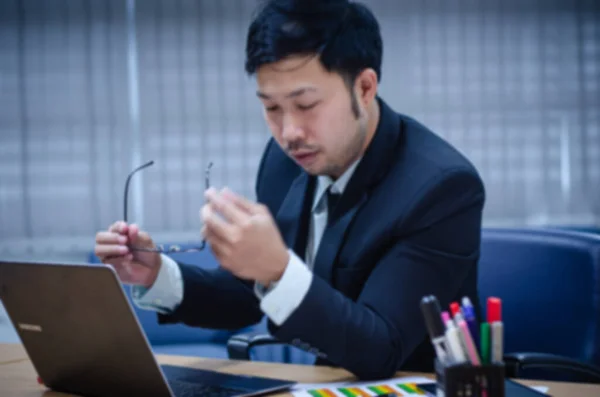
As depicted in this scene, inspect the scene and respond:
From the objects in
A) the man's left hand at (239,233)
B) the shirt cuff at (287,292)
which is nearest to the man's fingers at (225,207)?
the man's left hand at (239,233)

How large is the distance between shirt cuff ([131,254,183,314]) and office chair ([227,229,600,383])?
2.27 feet

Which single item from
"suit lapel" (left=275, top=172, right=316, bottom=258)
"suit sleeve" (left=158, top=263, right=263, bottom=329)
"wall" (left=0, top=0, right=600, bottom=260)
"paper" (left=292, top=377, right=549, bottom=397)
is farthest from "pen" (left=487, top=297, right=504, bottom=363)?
"wall" (left=0, top=0, right=600, bottom=260)

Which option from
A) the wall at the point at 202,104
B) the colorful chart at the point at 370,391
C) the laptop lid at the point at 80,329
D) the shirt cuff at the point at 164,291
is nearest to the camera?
the laptop lid at the point at 80,329

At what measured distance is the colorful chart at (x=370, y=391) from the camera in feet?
3.56

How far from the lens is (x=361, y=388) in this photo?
1.13 metres

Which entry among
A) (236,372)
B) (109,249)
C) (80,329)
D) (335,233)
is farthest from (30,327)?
(335,233)

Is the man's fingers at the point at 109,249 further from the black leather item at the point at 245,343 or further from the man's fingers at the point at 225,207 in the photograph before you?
the black leather item at the point at 245,343

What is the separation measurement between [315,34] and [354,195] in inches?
12.9

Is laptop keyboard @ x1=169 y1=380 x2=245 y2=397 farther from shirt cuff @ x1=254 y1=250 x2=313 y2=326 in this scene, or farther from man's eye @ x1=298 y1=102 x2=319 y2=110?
man's eye @ x1=298 y1=102 x2=319 y2=110

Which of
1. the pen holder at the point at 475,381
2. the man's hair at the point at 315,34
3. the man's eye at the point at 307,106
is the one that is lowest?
the pen holder at the point at 475,381

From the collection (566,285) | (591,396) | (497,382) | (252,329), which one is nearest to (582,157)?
(252,329)

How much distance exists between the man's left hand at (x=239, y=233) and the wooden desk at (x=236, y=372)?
27cm

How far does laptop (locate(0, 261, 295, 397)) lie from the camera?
3.23 ft

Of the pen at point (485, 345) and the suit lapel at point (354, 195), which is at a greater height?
the suit lapel at point (354, 195)
